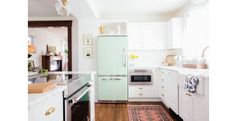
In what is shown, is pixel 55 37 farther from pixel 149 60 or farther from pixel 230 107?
pixel 230 107

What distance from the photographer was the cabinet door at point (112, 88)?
4598mm

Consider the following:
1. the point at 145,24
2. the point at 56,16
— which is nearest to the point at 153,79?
the point at 145,24

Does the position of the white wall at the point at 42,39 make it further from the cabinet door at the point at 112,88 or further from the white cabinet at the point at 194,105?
the white cabinet at the point at 194,105

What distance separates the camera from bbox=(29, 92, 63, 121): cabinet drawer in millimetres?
985

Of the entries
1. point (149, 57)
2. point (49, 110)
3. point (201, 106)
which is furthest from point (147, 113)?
point (49, 110)

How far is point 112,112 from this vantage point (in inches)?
151

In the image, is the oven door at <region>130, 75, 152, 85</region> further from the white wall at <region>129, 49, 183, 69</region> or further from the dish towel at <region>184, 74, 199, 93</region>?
the dish towel at <region>184, 74, 199, 93</region>

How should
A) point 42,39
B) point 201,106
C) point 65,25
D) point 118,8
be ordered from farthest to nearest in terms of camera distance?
1. point 42,39
2. point 65,25
3. point 118,8
4. point 201,106

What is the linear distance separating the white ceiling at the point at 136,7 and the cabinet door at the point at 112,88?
1798 millimetres

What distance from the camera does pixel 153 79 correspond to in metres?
4.74

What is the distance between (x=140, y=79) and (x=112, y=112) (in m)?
1.26

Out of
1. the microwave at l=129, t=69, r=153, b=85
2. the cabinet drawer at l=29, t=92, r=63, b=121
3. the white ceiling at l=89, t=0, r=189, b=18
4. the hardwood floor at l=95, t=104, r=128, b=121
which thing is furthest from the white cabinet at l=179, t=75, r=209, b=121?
the white ceiling at l=89, t=0, r=189, b=18

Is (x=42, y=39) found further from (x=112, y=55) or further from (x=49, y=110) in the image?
(x=49, y=110)

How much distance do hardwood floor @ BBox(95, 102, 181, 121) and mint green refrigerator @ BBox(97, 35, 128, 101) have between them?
28cm
